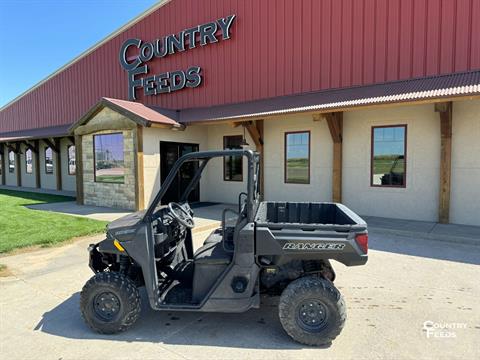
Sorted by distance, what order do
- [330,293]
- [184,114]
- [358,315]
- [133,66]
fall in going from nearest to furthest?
[330,293] → [358,315] → [184,114] → [133,66]

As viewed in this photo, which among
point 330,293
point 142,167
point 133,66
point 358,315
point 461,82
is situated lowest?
point 358,315

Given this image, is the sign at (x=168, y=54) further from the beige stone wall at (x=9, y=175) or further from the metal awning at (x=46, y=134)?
the beige stone wall at (x=9, y=175)

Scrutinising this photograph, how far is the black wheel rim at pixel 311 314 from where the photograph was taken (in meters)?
2.92

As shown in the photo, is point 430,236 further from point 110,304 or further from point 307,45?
point 307,45

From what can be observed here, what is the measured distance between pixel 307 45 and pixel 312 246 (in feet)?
28.7

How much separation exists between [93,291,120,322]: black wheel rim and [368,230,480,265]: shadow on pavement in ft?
16.0

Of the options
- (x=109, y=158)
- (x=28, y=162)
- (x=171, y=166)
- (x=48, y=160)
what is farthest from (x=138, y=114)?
(x=28, y=162)

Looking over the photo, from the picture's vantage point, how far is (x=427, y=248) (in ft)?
19.7

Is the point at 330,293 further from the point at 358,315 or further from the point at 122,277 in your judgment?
the point at 122,277

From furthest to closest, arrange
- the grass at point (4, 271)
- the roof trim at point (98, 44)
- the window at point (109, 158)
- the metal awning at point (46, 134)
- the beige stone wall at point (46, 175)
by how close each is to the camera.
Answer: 1. the beige stone wall at point (46, 175)
2. the metal awning at point (46, 134)
3. the roof trim at point (98, 44)
4. the window at point (109, 158)
5. the grass at point (4, 271)

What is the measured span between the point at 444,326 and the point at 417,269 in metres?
1.85

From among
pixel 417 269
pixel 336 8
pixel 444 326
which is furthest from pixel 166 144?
pixel 444 326

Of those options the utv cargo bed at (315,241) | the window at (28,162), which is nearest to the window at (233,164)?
the utv cargo bed at (315,241)

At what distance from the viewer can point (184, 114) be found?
1212 centimetres
